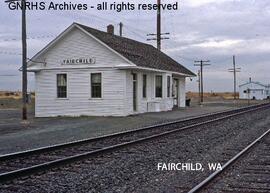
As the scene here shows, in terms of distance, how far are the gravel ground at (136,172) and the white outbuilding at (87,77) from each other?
13502 millimetres

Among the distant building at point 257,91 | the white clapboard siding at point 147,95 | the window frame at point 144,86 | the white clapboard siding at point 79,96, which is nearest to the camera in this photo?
the white clapboard siding at point 79,96

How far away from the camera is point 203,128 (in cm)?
2031

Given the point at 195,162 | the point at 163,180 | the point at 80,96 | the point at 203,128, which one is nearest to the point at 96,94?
the point at 80,96

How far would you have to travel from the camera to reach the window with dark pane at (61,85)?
98.5ft

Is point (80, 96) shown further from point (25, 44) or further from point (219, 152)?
point (219, 152)


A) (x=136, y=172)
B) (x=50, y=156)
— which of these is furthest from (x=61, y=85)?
(x=136, y=172)

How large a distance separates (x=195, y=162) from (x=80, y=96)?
19.0m

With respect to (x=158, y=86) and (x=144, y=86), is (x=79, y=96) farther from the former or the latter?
(x=158, y=86)

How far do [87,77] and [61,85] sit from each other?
205cm

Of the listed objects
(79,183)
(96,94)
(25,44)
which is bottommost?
(79,183)

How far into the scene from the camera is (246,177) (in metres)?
9.03

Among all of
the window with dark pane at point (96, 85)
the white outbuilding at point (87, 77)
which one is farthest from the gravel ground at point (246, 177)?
the window with dark pane at point (96, 85)

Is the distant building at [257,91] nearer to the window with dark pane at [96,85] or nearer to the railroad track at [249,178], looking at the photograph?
the window with dark pane at [96,85]

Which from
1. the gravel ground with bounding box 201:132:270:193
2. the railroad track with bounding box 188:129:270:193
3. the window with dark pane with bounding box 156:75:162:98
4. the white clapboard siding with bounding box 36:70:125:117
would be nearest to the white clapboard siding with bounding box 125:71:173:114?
the window with dark pane with bounding box 156:75:162:98
